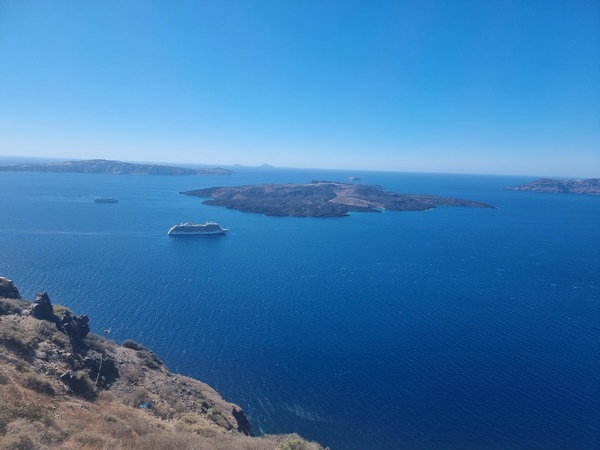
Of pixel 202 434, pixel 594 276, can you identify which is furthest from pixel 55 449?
pixel 594 276

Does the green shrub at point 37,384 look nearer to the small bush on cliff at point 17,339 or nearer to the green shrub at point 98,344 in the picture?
the small bush on cliff at point 17,339

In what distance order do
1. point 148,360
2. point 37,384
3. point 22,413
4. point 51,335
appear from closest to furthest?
point 22,413, point 37,384, point 51,335, point 148,360

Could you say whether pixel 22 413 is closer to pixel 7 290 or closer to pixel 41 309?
pixel 41 309

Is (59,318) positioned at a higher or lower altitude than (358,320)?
higher

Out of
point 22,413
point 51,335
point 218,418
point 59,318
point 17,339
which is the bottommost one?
point 218,418

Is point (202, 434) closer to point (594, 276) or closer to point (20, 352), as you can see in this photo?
point (20, 352)

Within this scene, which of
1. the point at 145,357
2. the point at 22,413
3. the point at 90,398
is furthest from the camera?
the point at 145,357

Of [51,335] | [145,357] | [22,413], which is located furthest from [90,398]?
[145,357]
